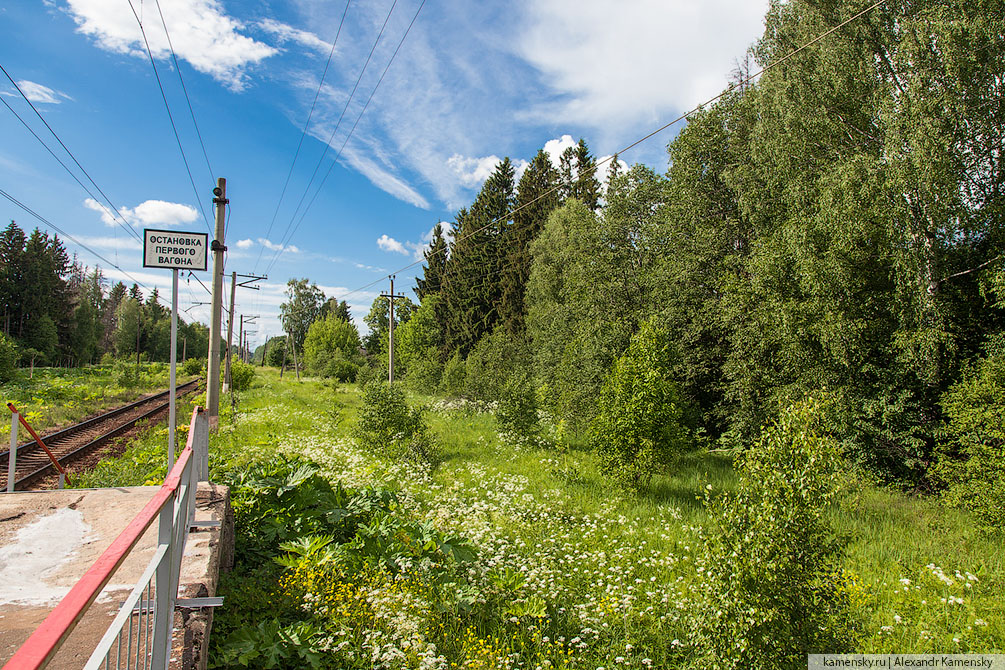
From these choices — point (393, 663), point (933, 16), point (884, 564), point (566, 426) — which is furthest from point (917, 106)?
point (393, 663)

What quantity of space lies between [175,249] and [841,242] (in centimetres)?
1494

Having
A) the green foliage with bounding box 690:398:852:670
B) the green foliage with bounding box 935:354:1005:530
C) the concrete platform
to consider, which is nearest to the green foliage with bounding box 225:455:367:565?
the concrete platform

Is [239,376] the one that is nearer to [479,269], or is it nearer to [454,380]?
[454,380]

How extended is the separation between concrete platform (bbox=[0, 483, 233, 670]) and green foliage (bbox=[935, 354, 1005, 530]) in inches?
516

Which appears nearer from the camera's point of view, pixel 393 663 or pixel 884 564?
pixel 393 663

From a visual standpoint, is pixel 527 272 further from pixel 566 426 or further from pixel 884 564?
pixel 884 564

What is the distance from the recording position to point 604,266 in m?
22.2

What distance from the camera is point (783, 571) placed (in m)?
4.47

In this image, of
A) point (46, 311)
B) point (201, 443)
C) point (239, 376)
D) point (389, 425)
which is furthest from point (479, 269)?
point (46, 311)

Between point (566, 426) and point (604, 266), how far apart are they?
7.18 meters

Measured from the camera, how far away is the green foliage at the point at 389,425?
15133mm

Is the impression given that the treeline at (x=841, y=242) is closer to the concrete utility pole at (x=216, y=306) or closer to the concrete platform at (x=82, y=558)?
the concrete platform at (x=82, y=558)

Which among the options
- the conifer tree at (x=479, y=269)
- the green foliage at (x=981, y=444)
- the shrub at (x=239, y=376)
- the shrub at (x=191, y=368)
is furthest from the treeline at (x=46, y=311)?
the green foliage at (x=981, y=444)

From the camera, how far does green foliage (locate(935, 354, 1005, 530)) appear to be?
388 inches
